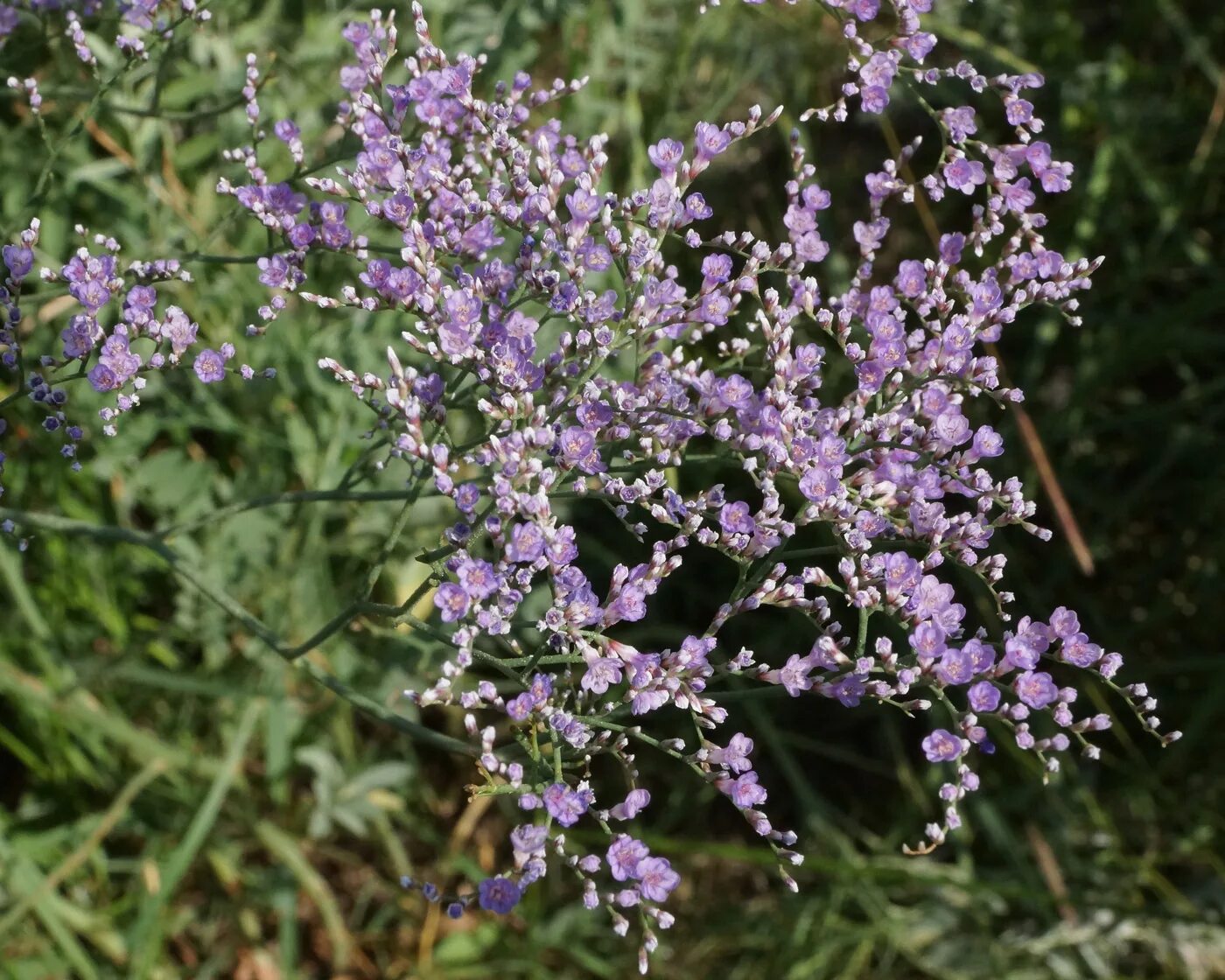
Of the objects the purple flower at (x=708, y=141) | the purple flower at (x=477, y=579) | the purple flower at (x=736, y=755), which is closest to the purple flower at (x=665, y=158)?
the purple flower at (x=708, y=141)

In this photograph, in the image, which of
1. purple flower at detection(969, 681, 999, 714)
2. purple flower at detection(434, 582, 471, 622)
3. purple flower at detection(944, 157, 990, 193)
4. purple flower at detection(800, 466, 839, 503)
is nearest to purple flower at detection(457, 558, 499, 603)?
purple flower at detection(434, 582, 471, 622)

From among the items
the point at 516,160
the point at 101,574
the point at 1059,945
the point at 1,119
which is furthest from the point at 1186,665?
the point at 1,119

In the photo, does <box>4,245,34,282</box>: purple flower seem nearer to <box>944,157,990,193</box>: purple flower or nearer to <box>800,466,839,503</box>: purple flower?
<box>800,466,839,503</box>: purple flower

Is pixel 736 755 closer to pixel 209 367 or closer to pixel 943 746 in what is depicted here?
pixel 943 746

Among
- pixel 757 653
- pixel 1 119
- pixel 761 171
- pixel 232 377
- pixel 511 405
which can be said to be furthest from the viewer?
pixel 761 171

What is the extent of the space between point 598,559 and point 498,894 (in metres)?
2.95

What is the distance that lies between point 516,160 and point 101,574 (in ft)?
9.01

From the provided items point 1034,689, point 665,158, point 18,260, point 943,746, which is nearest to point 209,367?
point 18,260

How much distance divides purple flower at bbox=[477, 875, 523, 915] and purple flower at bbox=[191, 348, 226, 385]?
119cm

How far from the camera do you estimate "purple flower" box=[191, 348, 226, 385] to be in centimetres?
253

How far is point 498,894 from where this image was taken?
2.14 meters

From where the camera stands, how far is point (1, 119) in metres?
4.56

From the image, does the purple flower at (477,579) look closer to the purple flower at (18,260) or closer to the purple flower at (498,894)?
the purple flower at (498,894)

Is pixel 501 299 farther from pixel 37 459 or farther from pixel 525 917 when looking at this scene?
pixel 525 917
